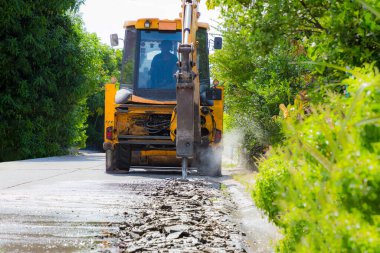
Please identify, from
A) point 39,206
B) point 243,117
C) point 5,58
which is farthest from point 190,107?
point 5,58

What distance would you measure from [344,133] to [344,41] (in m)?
4.36

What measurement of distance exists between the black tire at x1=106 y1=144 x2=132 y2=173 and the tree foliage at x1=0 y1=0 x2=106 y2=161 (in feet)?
57.2

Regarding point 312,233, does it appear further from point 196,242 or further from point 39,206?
point 39,206

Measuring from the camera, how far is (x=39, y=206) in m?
10.1

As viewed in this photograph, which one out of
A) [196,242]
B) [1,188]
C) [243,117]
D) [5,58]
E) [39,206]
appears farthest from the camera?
[5,58]

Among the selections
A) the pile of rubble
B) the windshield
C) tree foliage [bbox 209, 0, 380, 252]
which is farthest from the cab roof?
tree foliage [bbox 209, 0, 380, 252]

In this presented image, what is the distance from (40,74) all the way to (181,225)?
98.3 ft

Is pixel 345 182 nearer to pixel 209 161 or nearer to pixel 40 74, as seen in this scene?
pixel 209 161

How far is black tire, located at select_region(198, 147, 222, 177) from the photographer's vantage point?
719 inches

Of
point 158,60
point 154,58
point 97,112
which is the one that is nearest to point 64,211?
point 158,60

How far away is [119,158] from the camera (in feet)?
61.9

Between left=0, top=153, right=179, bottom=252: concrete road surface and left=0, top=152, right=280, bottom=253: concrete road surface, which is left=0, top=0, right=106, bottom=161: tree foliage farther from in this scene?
left=0, top=153, right=179, bottom=252: concrete road surface

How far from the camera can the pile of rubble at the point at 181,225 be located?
6.81 meters

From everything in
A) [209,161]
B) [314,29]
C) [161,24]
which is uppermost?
[161,24]
